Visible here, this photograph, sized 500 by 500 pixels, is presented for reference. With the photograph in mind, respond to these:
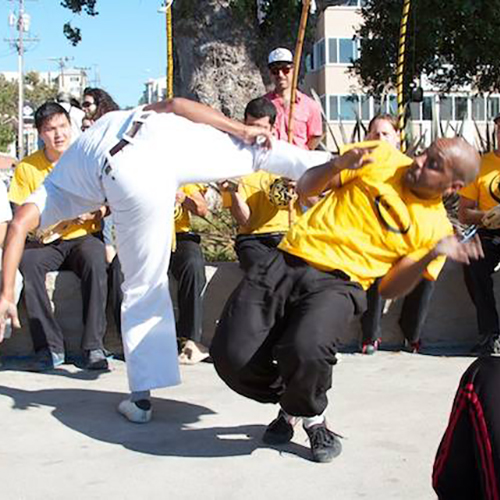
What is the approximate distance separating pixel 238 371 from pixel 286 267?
0.51 meters

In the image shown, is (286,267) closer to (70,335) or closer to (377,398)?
(377,398)

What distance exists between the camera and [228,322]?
4.06m

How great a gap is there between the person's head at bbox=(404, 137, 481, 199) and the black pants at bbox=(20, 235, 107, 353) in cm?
261

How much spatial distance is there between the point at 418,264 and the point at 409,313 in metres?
2.48

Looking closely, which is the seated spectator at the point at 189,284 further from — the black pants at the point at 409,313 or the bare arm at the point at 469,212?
the bare arm at the point at 469,212

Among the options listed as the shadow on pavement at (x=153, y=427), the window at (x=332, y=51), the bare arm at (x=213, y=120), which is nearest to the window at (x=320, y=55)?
the window at (x=332, y=51)

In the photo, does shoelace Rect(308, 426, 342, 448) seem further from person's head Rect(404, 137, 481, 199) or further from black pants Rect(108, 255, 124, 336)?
black pants Rect(108, 255, 124, 336)

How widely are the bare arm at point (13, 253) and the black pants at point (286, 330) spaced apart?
3.05ft

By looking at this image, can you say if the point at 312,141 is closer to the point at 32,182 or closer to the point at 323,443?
the point at 32,182

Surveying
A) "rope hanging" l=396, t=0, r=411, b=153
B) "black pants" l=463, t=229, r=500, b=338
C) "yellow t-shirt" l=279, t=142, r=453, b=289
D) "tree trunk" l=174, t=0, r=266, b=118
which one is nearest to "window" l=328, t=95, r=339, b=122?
"tree trunk" l=174, t=0, r=266, b=118

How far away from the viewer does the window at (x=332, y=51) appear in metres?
43.9

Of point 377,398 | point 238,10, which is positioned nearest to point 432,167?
point 377,398

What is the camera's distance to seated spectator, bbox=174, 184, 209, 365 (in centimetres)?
588

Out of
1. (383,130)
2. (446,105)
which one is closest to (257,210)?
(383,130)
